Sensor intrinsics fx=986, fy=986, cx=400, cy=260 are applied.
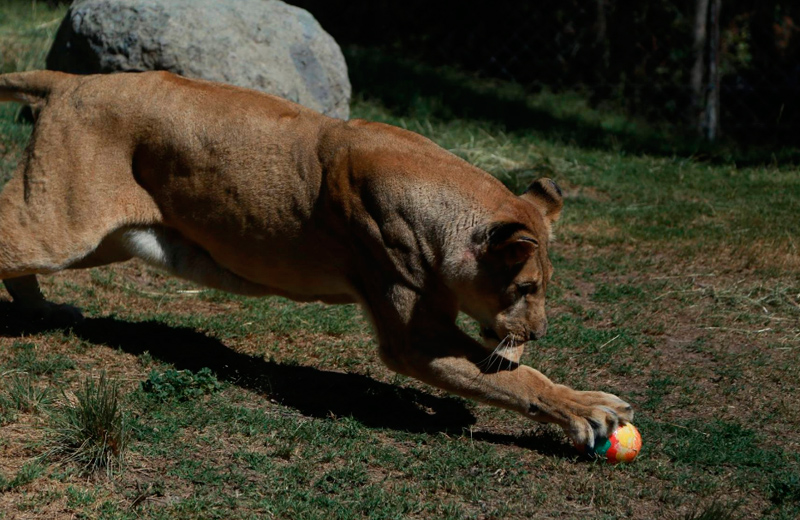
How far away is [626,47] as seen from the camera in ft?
46.3

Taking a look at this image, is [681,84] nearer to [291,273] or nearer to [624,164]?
[624,164]

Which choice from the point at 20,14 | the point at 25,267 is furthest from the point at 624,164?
the point at 20,14

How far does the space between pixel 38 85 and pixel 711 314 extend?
15.7 ft

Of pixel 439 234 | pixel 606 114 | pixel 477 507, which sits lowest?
pixel 606 114

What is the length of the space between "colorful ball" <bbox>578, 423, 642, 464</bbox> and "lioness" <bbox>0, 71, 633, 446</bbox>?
0.18 ft

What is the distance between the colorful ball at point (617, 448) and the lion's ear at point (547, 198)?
48.2 inches

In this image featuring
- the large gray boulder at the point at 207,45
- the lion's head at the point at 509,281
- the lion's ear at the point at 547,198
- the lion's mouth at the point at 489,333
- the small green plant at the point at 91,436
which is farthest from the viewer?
the large gray boulder at the point at 207,45

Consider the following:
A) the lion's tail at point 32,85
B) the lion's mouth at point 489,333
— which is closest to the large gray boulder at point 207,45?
the lion's tail at point 32,85

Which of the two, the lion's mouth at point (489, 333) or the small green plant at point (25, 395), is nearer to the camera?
the small green plant at point (25, 395)

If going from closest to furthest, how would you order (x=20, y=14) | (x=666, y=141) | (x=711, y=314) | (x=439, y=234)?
(x=439, y=234), (x=711, y=314), (x=666, y=141), (x=20, y=14)

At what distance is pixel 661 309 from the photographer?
7.21 meters

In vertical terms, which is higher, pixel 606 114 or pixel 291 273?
pixel 291 273

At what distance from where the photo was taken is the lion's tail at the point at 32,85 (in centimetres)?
571

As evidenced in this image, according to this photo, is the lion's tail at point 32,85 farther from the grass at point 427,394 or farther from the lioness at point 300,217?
the grass at point 427,394
